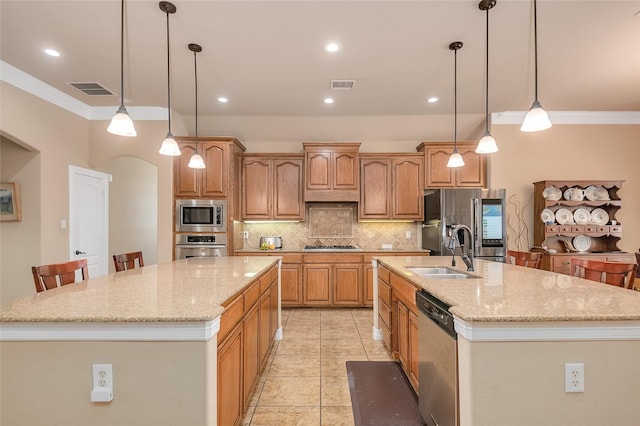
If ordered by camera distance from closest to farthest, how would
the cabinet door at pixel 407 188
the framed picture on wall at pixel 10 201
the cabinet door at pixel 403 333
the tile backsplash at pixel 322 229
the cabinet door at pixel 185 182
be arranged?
the cabinet door at pixel 403 333, the framed picture on wall at pixel 10 201, the cabinet door at pixel 185 182, the cabinet door at pixel 407 188, the tile backsplash at pixel 322 229

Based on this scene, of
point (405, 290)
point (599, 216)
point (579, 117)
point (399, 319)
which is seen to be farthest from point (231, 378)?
point (579, 117)

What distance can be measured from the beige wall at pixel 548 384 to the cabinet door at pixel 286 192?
3.87m

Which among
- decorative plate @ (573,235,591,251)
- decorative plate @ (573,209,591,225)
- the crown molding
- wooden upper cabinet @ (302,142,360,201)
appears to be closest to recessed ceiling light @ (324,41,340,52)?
wooden upper cabinet @ (302,142,360,201)

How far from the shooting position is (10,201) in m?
3.68

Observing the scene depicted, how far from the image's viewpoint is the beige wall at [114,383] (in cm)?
128

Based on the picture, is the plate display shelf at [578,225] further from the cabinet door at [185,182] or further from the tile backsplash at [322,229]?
the cabinet door at [185,182]

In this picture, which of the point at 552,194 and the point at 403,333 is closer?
the point at 403,333

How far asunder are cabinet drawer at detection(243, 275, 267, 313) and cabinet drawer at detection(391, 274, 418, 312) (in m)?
1.09

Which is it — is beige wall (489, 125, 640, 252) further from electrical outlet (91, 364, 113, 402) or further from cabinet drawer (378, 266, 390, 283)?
electrical outlet (91, 364, 113, 402)

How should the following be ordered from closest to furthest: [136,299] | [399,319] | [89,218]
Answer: [136,299], [399,319], [89,218]

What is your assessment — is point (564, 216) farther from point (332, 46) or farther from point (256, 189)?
point (256, 189)

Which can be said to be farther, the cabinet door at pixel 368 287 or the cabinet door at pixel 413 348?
the cabinet door at pixel 368 287

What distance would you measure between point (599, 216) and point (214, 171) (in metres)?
5.48

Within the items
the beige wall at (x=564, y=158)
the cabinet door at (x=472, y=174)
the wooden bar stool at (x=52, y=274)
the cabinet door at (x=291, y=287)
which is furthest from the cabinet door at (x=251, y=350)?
the beige wall at (x=564, y=158)
